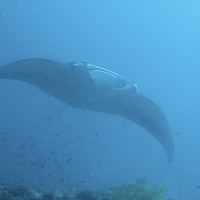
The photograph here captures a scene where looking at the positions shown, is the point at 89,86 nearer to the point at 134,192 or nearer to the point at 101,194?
the point at 101,194

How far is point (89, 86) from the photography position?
7.00m

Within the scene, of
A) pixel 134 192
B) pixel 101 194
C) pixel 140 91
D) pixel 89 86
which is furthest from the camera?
pixel 140 91

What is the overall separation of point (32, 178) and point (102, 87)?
1830 cm

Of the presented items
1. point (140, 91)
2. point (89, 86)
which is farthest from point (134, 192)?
point (140, 91)

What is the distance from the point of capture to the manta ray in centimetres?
684

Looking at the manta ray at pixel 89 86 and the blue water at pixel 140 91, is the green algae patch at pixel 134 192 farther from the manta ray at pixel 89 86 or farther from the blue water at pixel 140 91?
the blue water at pixel 140 91

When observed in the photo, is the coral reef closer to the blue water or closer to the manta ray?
the manta ray

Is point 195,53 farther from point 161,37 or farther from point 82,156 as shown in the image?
point 82,156

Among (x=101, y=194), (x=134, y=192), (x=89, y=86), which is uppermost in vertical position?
(x=89, y=86)

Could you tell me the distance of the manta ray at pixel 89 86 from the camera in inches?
269

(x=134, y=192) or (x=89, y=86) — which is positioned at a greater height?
(x=89, y=86)

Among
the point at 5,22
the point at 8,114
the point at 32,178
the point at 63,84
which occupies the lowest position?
the point at 32,178

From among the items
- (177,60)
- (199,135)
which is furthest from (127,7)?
(199,135)

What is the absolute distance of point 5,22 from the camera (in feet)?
187
